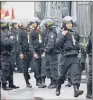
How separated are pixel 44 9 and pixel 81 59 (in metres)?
5.29

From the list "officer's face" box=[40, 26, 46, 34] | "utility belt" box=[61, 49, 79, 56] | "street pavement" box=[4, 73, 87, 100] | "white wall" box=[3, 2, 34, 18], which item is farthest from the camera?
"white wall" box=[3, 2, 34, 18]

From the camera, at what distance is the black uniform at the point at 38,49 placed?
1208 cm

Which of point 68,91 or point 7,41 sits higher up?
point 7,41

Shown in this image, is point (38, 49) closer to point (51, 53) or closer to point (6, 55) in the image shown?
point (51, 53)

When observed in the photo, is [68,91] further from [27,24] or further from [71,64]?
[27,24]

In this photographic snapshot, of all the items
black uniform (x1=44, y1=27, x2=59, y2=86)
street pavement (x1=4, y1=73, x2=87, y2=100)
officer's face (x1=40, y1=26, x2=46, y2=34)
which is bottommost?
street pavement (x1=4, y1=73, x2=87, y2=100)

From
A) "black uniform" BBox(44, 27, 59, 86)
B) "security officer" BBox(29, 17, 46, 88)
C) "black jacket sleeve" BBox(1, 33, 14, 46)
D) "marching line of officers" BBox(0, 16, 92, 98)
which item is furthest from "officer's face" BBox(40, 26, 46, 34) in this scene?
"black jacket sleeve" BBox(1, 33, 14, 46)

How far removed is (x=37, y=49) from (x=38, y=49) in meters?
0.03

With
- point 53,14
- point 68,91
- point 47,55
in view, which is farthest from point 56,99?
point 53,14

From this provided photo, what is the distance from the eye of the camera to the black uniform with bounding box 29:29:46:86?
1208 centimetres

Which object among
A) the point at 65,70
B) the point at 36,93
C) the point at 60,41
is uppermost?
the point at 60,41

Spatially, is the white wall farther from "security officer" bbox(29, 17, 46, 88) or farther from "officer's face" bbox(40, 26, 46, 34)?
"security officer" bbox(29, 17, 46, 88)

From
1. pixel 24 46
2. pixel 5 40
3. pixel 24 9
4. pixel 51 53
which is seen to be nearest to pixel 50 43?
pixel 51 53

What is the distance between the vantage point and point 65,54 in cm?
1002
